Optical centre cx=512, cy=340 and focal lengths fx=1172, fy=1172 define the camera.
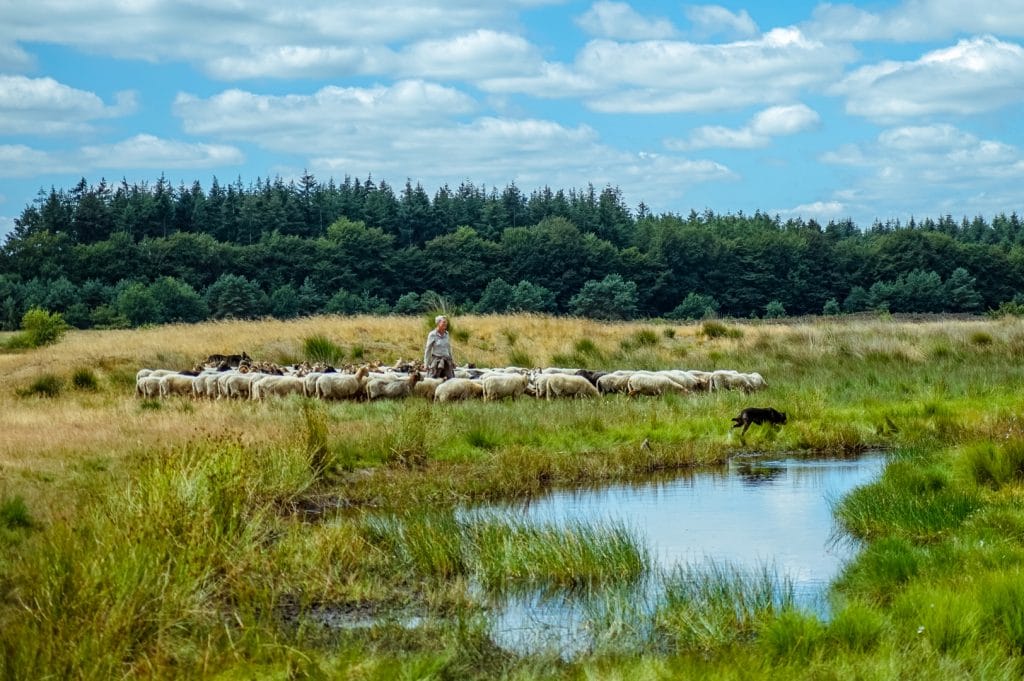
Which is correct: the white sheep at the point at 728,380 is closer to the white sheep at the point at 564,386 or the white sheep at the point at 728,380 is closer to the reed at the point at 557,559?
the white sheep at the point at 564,386

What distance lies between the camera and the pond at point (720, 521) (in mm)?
9781

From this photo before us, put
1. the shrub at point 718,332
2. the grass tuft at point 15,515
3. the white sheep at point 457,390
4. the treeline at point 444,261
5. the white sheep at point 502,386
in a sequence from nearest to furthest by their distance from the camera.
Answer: the grass tuft at point 15,515
the white sheep at point 457,390
the white sheep at point 502,386
the shrub at point 718,332
the treeline at point 444,261

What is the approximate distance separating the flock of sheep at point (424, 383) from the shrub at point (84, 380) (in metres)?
1.75

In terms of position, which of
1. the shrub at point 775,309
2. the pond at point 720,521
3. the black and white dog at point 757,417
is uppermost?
the black and white dog at point 757,417

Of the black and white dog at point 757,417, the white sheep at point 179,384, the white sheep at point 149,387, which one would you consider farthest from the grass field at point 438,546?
the white sheep at point 149,387

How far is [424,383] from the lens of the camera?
2505 cm

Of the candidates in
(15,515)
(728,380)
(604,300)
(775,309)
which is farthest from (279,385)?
(775,309)

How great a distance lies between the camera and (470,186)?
151000 mm

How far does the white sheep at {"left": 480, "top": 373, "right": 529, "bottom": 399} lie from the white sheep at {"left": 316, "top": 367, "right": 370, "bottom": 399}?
2683 mm

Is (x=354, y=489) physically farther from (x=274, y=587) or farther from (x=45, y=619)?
(x=45, y=619)

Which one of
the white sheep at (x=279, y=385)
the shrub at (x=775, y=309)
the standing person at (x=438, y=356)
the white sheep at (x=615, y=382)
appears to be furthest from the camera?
the shrub at (x=775, y=309)

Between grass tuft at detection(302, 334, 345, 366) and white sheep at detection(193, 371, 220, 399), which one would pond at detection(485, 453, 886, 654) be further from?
grass tuft at detection(302, 334, 345, 366)

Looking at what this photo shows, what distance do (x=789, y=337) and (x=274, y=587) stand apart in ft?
91.5

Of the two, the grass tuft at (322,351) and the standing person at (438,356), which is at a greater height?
the standing person at (438,356)
